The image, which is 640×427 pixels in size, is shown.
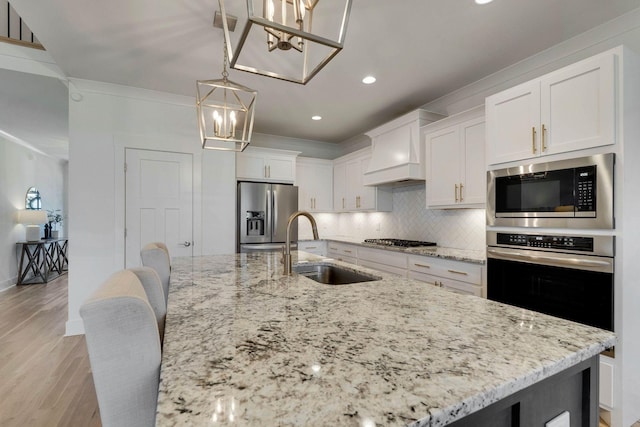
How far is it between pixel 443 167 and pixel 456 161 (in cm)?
17

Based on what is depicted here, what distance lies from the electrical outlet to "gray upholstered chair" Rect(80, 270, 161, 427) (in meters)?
0.95

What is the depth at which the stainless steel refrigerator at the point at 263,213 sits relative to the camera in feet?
13.2

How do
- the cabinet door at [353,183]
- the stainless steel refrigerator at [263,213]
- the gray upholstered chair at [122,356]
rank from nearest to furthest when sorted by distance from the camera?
the gray upholstered chair at [122,356]
the stainless steel refrigerator at [263,213]
the cabinet door at [353,183]

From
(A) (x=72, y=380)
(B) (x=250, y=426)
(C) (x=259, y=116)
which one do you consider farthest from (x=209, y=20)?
(A) (x=72, y=380)

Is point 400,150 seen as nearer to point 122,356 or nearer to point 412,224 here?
point 412,224

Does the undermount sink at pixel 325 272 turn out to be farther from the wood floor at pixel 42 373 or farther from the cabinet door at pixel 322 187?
the cabinet door at pixel 322 187

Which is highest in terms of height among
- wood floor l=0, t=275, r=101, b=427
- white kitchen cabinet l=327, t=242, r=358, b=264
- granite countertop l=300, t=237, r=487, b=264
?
granite countertop l=300, t=237, r=487, b=264

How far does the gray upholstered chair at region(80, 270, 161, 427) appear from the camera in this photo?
0.63m

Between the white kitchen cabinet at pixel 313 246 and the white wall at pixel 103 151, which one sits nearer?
the white wall at pixel 103 151

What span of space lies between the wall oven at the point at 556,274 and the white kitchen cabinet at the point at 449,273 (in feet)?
0.61

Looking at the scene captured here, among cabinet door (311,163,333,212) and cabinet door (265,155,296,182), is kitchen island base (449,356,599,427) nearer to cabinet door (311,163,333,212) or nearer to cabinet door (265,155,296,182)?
cabinet door (265,155,296,182)

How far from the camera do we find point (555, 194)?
1.96 m

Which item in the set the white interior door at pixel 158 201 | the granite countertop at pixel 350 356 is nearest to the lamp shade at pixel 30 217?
the white interior door at pixel 158 201

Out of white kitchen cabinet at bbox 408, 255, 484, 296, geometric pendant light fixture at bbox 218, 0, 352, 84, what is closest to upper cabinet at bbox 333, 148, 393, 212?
white kitchen cabinet at bbox 408, 255, 484, 296
